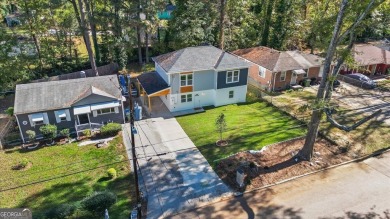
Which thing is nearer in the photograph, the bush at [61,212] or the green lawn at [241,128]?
the bush at [61,212]

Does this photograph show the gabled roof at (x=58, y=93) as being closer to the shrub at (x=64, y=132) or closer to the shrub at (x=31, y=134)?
the shrub at (x=31, y=134)

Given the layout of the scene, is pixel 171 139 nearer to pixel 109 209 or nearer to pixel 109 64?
pixel 109 209

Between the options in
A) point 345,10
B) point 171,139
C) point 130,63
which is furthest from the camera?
point 130,63

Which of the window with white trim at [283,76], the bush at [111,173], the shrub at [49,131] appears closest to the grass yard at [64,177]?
the bush at [111,173]

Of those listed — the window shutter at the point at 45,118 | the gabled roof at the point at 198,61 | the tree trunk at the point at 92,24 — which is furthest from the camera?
the tree trunk at the point at 92,24

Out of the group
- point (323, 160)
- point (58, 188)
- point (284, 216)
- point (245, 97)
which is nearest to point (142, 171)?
point (58, 188)

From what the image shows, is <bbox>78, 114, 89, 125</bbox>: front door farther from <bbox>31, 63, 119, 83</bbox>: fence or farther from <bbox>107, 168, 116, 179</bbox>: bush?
<bbox>31, 63, 119, 83</bbox>: fence

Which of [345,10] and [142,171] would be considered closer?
[345,10]
